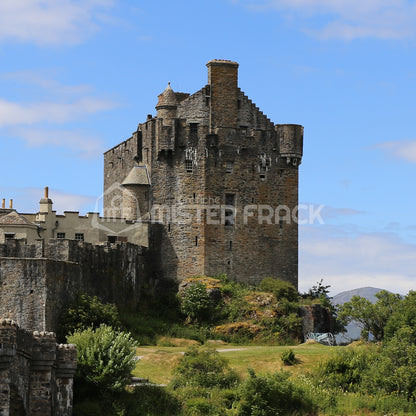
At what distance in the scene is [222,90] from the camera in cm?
8425

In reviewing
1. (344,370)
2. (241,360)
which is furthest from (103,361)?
(344,370)

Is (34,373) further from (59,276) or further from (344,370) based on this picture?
(344,370)

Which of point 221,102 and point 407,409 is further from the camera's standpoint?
point 221,102

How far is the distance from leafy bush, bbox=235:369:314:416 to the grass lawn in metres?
3.19

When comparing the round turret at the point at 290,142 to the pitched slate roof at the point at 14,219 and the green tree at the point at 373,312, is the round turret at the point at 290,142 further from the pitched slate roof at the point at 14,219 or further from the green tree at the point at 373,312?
the pitched slate roof at the point at 14,219

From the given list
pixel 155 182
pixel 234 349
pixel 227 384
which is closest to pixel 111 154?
pixel 155 182

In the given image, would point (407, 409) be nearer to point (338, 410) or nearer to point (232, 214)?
point (338, 410)

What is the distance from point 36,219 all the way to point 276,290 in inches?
723

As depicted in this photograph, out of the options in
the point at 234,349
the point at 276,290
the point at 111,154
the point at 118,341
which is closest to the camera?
the point at 118,341

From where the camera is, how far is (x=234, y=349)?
69.3m

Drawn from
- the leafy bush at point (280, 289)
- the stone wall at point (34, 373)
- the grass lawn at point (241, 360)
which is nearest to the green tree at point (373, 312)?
the leafy bush at point (280, 289)

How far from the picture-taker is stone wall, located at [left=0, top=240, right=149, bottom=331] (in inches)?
2478

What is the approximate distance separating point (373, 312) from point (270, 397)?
757 inches

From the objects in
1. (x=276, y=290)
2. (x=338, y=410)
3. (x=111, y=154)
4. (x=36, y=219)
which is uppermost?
(x=111, y=154)
